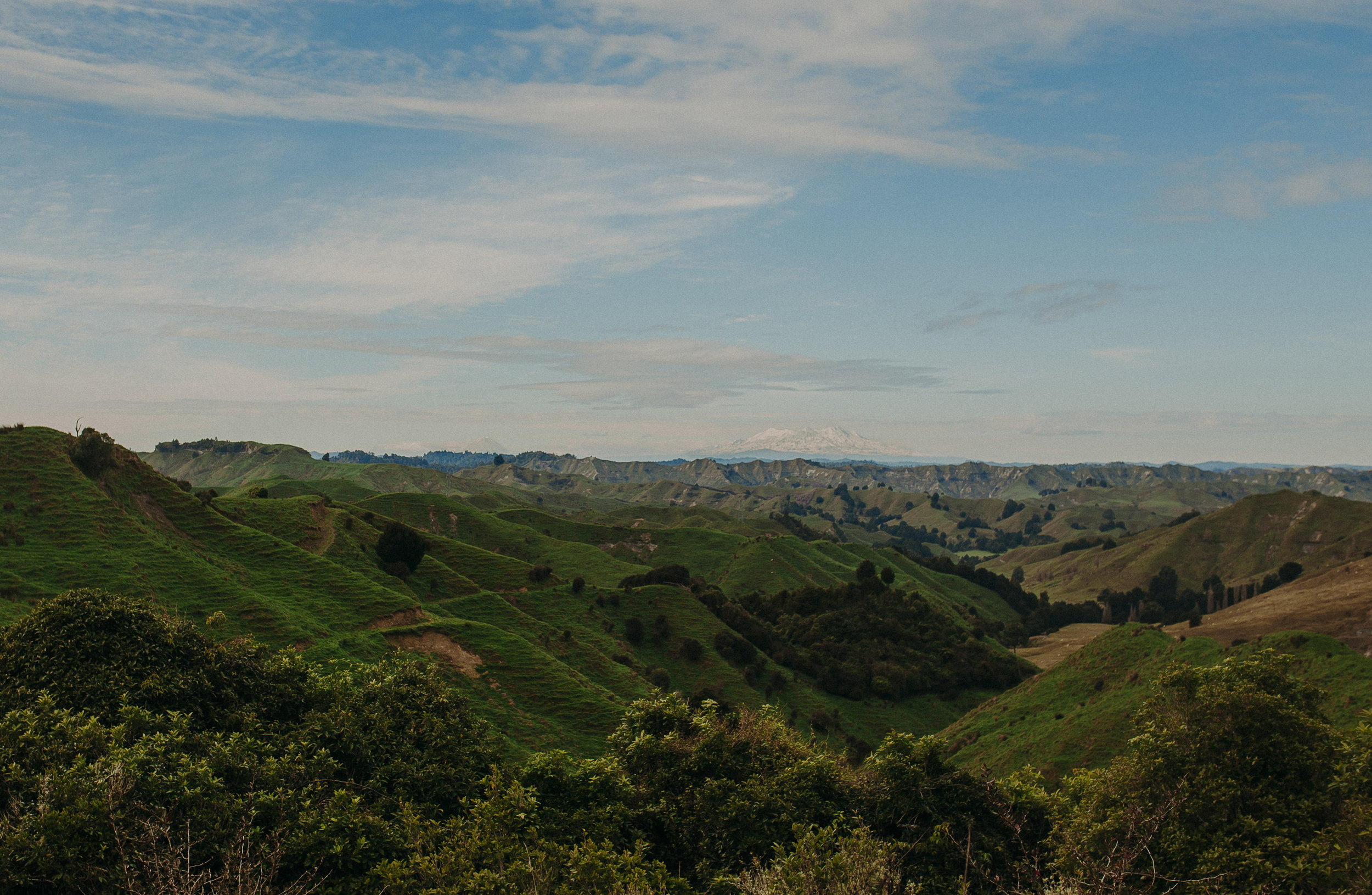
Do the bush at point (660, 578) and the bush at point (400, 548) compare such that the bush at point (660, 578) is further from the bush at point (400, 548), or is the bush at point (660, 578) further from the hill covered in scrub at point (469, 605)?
the bush at point (400, 548)

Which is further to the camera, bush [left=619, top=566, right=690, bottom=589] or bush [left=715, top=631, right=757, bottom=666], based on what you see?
bush [left=619, top=566, right=690, bottom=589]

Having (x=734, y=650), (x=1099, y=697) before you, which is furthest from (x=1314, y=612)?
(x=734, y=650)

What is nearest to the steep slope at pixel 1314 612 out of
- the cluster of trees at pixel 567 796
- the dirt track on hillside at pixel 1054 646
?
the dirt track on hillside at pixel 1054 646

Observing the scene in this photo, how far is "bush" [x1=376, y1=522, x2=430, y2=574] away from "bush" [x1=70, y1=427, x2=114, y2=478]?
1235 inches

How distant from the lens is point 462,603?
97.2 metres

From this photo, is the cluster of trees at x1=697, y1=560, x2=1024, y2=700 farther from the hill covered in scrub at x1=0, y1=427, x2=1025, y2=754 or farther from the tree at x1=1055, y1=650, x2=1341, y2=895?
the tree at x1=1055, y1=650, x2=1341, y2=895

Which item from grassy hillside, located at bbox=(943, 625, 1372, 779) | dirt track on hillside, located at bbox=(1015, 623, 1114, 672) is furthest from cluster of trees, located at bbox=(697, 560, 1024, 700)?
grassy hillside, located at bbox=(943, 625, 1372, 779)

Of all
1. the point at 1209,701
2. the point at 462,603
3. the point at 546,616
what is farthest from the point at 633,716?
the point at 546,616

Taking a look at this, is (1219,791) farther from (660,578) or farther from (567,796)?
(660,578)

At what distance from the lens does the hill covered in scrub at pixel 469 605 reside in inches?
2736

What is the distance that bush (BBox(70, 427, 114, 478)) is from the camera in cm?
8444

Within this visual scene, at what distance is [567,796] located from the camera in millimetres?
36250

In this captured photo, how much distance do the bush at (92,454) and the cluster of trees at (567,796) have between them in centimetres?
5393

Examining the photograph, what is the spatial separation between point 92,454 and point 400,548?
35263mm
